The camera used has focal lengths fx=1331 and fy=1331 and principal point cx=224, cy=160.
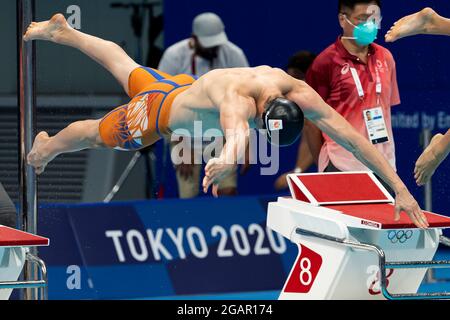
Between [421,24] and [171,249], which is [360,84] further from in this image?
[171,249]

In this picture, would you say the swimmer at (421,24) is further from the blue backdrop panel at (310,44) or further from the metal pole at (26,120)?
the blue backdrop panel at (310,44)

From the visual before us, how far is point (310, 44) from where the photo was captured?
431 inches

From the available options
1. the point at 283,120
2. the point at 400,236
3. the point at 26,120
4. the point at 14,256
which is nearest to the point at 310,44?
the point at 26,120

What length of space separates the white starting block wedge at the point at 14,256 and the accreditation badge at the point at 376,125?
224 centimetres

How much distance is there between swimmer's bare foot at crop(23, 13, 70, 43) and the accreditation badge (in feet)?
6.11

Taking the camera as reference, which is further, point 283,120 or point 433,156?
point 433,156

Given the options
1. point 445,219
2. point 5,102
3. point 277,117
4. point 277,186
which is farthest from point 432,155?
point 5,102

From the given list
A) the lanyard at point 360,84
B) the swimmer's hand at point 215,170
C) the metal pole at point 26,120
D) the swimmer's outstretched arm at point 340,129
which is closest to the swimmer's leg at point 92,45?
the metal pole at point 26,120

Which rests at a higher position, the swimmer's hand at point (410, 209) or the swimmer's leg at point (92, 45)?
the swimmer's leg at point (92, 45)

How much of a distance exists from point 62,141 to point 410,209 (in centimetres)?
209

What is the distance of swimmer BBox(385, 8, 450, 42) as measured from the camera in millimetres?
7383

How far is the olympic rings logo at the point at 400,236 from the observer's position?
7.04 metres

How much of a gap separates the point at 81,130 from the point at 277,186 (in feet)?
10.3

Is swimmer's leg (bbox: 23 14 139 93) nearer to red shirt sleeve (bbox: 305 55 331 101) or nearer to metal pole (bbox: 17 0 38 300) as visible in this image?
metal pole (bbox: 17 0 38 300)
